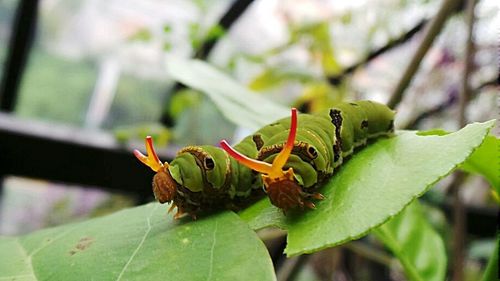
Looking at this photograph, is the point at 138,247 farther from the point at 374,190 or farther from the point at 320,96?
the point at 320,96

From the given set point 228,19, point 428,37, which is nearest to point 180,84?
point 228,19

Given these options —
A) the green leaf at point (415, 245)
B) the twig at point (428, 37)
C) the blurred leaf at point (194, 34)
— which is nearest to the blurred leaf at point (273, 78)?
the blurred leaf at point (194, 34)

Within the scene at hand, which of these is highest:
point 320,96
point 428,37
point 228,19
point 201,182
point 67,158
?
point 428,37

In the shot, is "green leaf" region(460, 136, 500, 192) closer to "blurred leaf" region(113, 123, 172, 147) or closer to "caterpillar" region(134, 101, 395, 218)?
"caterpillar" region(134, 101, 395, 218)

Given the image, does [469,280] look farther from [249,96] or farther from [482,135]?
[482,135]

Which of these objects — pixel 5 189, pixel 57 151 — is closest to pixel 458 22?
pixel 57 151

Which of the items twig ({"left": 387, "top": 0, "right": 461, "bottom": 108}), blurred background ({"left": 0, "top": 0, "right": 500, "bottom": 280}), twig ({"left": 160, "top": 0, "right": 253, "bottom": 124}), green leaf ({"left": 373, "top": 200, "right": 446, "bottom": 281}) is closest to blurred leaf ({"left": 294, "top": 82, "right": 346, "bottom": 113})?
blurred background ({"left": 0, "top": 0, "right": 500, "bottom": 280})
